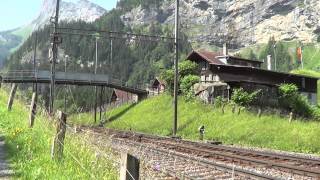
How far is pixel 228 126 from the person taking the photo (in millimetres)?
43906

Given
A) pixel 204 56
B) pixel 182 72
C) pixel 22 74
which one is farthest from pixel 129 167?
pixel 22 74

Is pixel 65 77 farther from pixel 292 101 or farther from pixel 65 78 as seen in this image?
pixel 292 101

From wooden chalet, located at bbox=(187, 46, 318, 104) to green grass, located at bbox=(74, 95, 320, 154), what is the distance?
487cm

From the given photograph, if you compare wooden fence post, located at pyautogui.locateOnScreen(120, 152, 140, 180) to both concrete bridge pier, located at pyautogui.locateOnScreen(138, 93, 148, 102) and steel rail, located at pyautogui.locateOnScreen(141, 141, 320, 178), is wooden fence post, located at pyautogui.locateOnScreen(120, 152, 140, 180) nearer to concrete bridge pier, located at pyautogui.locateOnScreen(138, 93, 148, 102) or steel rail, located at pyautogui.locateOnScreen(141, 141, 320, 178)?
steel rail, located at pyautogui.locateOnScreen(141, 141, 320, 178)

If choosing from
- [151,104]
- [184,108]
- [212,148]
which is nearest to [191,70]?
[151,104]

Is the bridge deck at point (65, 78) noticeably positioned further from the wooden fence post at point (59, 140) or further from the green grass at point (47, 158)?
the wooden fence post at point (59, 140)

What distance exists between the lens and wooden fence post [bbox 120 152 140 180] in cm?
631

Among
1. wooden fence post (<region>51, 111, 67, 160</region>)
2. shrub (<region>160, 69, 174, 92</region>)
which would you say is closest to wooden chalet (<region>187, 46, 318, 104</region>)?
shrub (<region>160, 69, 174, 92</region>)

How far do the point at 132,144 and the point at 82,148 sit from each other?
15.4m

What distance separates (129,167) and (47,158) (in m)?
5.43

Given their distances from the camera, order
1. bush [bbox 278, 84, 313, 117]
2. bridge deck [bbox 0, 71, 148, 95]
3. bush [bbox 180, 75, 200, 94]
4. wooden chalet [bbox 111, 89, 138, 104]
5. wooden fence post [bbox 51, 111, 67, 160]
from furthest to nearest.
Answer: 1. wooden chalet [bbox 111, 89, 138, 104]
2. bridge deck [bbox 0, 71, 148, 95]
3. bush [bbox 180, 75, 200, 94]
4. bush [bbox 278, 84, 313, 117]
5. wooden fence post [bbox 51, 111, 67, 160]

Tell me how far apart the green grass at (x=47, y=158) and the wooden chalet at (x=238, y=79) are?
45.4 metres

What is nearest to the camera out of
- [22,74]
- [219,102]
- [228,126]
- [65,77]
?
[228,126]

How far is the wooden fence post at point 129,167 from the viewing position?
6.31 metres
